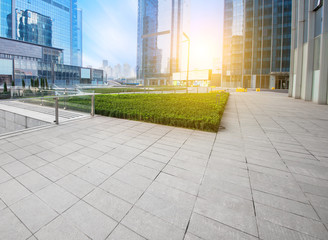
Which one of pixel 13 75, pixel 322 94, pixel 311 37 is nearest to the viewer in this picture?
pixel 322 94

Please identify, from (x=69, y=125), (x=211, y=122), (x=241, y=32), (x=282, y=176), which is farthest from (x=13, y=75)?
(x=241, y=32)

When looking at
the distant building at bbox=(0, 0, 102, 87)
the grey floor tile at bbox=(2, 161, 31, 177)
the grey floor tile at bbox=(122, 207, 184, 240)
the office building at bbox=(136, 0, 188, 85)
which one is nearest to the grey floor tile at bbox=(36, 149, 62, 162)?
the grey floor tile at bbox=(2, 161, 31, 177)

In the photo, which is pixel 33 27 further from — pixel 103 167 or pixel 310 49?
pixel 103 167

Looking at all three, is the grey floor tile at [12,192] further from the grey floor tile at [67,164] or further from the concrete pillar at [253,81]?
the concrete pillar at [253,81]

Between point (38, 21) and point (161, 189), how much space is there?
9607 centimetres

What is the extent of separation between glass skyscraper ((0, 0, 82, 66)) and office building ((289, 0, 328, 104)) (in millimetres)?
88779

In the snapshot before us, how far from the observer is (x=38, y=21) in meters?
72.8

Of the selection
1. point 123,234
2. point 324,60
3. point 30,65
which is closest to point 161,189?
point 123,234

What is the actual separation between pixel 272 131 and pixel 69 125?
8.03 metres

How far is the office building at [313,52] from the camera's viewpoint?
1545 centimetres

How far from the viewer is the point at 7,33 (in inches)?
2675

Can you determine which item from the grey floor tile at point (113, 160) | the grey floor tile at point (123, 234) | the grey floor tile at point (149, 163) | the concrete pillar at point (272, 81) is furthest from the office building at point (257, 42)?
the grey floor tile at point (123, 234)

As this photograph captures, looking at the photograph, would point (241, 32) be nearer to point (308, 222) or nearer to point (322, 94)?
point (322, 94)

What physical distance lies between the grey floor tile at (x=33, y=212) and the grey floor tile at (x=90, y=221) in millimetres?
225
